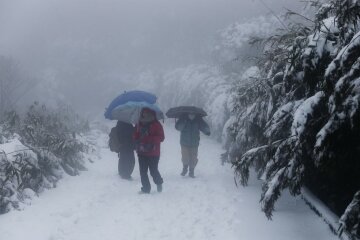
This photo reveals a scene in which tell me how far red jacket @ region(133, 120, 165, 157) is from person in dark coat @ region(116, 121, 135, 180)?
1953 millimetres

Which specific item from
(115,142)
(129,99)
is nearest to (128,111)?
(129,99)

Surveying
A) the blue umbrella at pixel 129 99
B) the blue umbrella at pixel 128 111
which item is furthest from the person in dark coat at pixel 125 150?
the blue umbrella at pixel 129 99

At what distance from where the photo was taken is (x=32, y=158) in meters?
8.94

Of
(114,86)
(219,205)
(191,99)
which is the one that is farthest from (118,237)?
(114,86)

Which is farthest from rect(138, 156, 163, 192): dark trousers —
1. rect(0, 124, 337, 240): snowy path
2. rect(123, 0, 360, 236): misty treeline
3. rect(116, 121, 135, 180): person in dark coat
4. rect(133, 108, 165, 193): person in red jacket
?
rect(116, 121, 135, 180): person in dark coat

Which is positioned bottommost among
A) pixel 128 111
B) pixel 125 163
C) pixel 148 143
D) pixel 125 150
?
pixel 125 163

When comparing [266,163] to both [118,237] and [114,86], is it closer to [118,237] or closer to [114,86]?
[118,237]

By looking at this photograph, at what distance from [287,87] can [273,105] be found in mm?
1575

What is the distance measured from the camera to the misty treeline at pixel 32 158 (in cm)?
797

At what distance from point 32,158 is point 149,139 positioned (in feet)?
7.65

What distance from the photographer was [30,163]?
8.66 meters

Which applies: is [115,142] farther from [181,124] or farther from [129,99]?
[181,124]

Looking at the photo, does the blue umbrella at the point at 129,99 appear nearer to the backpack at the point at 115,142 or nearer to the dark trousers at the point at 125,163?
the backpack at the point at 115,142

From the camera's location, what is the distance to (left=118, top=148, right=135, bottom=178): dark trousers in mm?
10820
